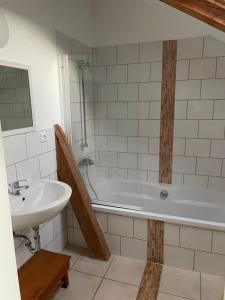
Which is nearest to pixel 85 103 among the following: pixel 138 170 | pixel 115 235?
pixel 138 170

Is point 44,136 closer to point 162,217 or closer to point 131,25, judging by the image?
point 162,217

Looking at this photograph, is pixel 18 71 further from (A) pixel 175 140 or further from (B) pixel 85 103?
(A) pixel 175 140

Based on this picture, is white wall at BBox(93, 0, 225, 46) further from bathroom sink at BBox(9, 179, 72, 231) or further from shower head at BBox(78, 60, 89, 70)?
bathroom sink at BBox(9, 179, 72, 231)

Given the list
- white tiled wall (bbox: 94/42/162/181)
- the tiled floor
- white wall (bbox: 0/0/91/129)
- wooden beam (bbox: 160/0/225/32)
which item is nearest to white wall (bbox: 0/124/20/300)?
wooden beam (bbox: 160/0/225/32)

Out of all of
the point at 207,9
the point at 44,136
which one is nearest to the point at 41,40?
the point at 44,136

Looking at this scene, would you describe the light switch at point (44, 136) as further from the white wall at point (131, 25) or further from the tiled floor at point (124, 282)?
the white wall at point (131, 25)

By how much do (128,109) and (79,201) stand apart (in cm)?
120

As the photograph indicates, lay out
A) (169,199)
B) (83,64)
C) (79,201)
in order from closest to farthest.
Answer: (79,201)
(83,64)
(169,199)

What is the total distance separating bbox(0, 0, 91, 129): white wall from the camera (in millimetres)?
1575

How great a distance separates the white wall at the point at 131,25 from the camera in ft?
7.75

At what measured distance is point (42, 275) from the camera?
1629 millimetres

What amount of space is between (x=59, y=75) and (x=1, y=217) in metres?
1.74

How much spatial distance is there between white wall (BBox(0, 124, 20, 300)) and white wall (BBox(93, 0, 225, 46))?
2363 millimetres

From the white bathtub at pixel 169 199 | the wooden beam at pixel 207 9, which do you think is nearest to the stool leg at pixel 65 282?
the white bathtub at pixel 169 199
